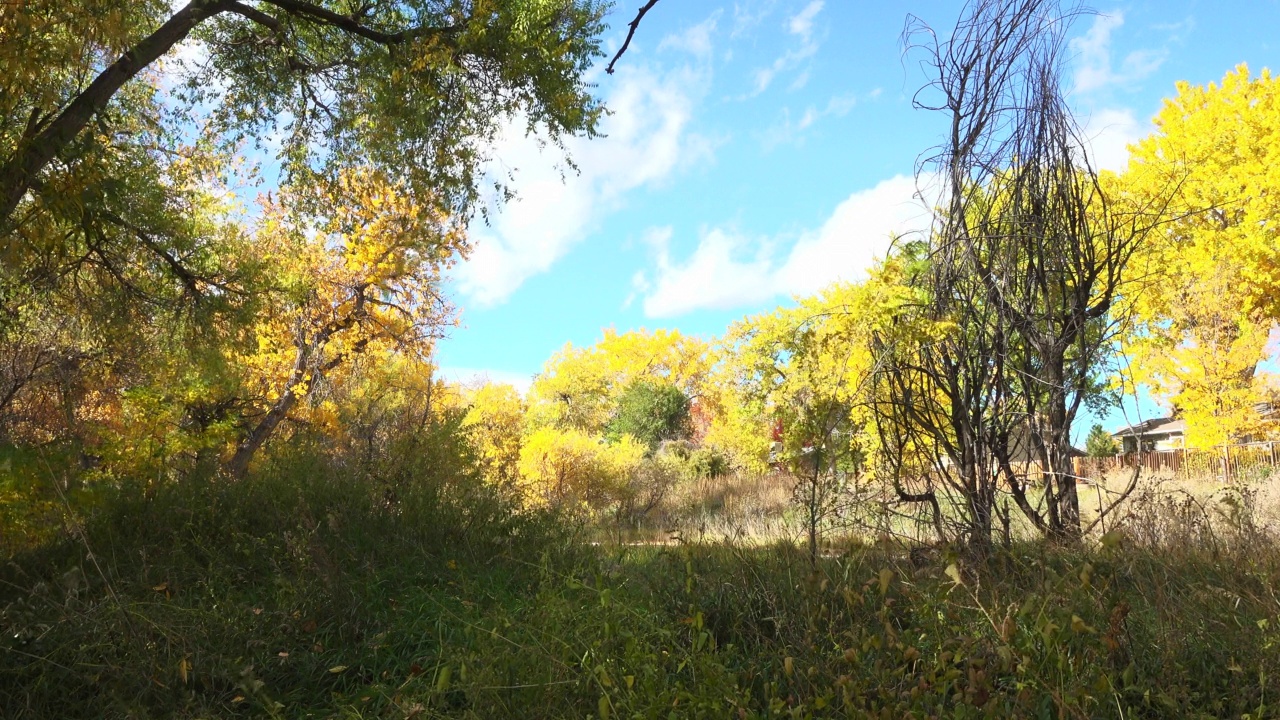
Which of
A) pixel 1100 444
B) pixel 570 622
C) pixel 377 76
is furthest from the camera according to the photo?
pixel 1100 444

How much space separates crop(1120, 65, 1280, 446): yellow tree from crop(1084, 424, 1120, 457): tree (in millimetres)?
7579

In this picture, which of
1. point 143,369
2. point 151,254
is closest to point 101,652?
point 151,254

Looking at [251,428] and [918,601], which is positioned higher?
[251,428]

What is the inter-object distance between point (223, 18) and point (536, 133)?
4405 millimetres

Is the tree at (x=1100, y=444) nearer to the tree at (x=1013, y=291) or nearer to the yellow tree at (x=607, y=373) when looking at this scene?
the yellow tree at (x=607, y=373)

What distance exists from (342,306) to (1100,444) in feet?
84.7

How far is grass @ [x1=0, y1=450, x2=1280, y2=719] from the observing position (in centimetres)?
256

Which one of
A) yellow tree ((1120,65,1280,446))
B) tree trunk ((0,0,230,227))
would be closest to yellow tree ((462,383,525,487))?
tree trunk ((0,0,230,227))

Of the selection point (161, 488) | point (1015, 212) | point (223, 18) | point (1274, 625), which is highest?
point (223, 18)

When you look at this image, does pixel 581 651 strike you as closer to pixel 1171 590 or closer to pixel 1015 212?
pixel 1171 590

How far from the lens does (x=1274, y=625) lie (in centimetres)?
321

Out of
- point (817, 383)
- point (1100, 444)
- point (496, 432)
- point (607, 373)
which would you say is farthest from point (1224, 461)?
point (607, 373)

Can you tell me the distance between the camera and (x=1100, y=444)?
2847 centimetres

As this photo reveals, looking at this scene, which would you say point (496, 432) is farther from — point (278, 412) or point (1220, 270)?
point (1220, 270)
